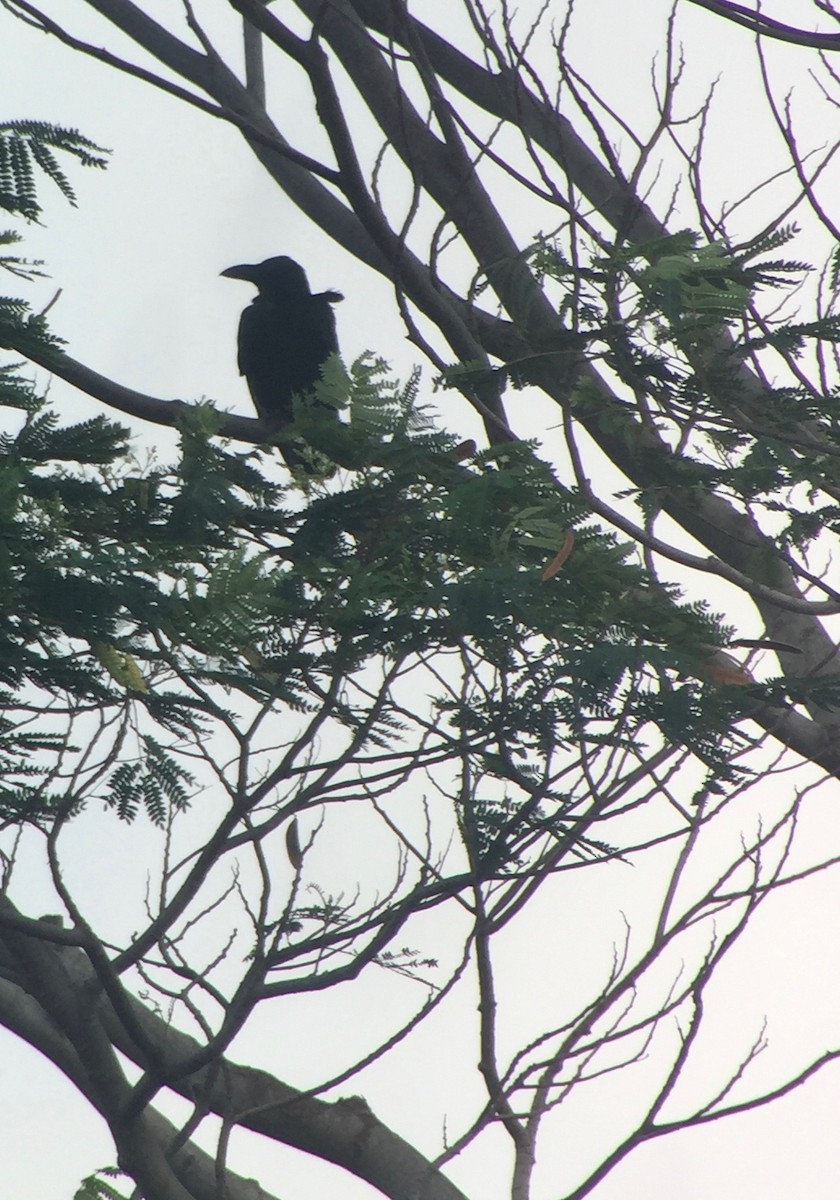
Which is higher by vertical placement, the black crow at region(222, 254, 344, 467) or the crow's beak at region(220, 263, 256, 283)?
the crow's beak at region(220, 263, 256, 283)

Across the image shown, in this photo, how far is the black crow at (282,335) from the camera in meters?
6.32

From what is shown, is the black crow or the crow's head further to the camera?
the crow's head

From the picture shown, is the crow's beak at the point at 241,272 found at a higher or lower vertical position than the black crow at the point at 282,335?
higher

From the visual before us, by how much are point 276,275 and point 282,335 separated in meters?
0.61

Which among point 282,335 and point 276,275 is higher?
point 276,275

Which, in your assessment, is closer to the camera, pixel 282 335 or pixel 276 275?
pixel 282 335

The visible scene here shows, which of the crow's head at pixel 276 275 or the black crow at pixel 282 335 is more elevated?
the crow's head at pixel 276 275

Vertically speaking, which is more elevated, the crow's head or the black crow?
the crow's head

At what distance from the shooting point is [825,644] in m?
4.72

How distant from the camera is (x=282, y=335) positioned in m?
6.49

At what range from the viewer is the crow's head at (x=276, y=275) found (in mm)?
6887

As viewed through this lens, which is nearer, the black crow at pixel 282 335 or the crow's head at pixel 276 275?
the black crow at pixel 282 335

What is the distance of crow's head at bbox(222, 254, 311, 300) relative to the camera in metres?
6.89

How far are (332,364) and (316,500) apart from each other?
0.95 feet
